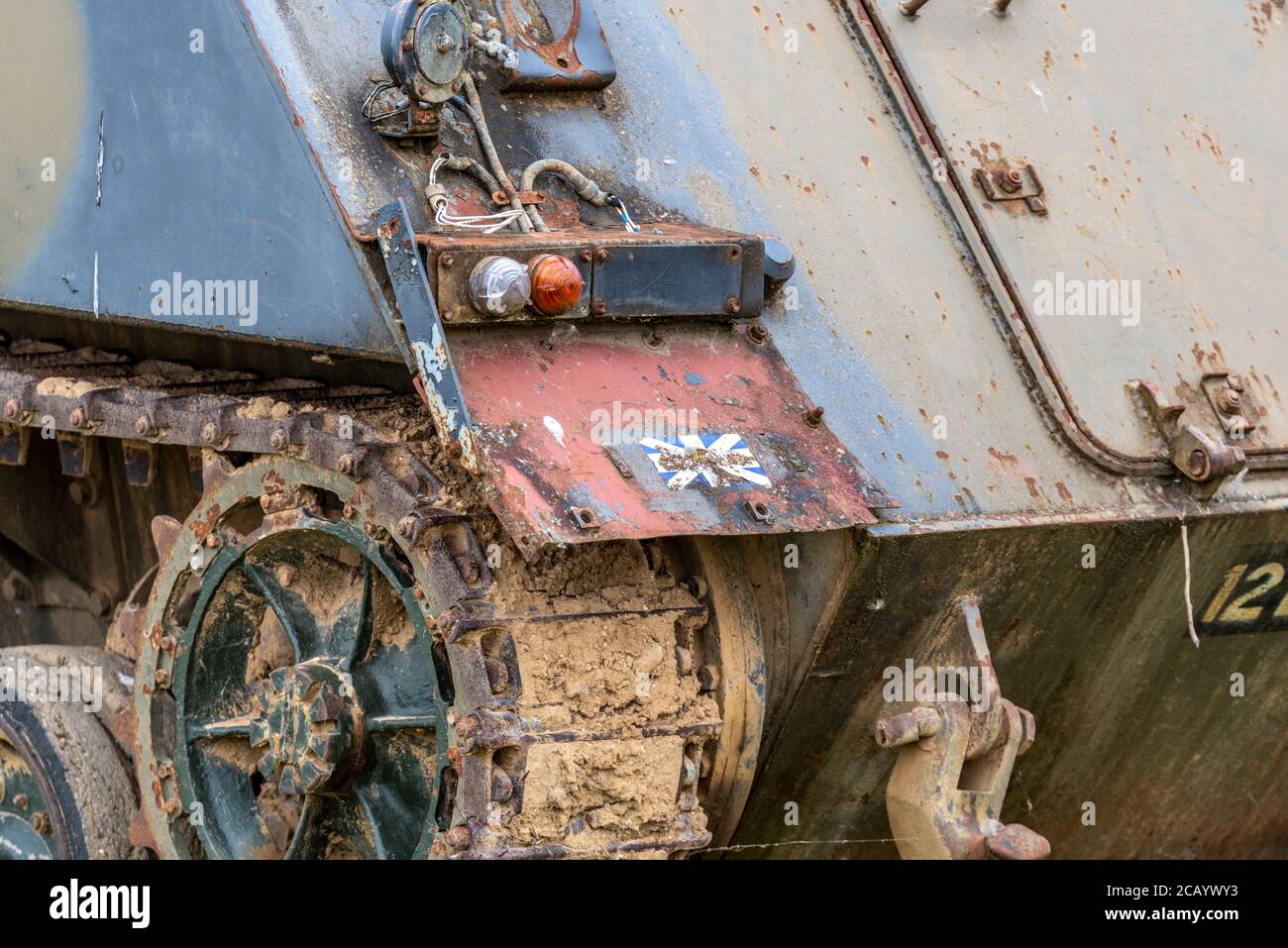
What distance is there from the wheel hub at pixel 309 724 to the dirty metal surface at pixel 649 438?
2.73ft

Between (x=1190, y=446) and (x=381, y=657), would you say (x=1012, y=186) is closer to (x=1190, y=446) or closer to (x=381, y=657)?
(x=1190, y=446)

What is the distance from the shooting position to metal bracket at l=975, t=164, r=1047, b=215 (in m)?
4.82

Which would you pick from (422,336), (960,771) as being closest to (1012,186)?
(960,771)

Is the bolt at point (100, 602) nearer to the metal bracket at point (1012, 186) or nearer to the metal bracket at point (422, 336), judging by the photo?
the metal bracket at point (422, 336)

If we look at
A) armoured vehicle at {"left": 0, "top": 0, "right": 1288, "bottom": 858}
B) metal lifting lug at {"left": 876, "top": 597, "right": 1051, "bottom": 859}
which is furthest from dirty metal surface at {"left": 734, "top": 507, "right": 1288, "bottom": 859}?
metal lifting lug at {"left": 876, "top": 597, "right": 1051, "bottom": 859}

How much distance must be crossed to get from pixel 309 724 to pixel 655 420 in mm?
985

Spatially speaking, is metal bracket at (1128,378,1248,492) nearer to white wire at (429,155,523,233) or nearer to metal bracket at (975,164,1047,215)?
metal bracket at (975,164,1047,215)

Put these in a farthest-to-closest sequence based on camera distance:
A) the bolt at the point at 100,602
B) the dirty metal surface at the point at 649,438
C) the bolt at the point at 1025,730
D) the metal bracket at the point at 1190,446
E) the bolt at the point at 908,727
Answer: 1. the bolt at the point at 100,602
2. the metal bracket at the point at 1190,446
3. the bolt at the point at 1025,730
4. the bolt at the point at 908,727
5. the dirty metal surface at the point at 649,438

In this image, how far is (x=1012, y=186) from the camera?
15.9 ft

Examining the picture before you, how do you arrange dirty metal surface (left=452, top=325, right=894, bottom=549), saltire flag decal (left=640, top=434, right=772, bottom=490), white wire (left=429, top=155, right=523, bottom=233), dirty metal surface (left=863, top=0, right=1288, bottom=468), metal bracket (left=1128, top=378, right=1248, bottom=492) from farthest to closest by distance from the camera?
dirty metal surface (left=863, top=0, right=1288, bottom=468)
metal bracket (left=1128, top=378, right=1248, bottom=492)
white wire (left=429, top=155, right=523, bottom=233)
saltire flag decal (left=640, top=434, right=772, bottom=490)
dirty metal surface (left=452, top=325, right=894, bottom=549)

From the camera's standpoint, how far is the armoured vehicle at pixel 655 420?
4.01 metres

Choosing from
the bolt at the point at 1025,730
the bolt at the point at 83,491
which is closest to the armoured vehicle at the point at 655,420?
the bolt at the point at 1025,730

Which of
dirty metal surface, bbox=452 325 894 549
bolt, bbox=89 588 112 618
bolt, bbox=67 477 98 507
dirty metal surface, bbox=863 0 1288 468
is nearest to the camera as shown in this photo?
dirty metal surface, bbox=452 325 894 549
